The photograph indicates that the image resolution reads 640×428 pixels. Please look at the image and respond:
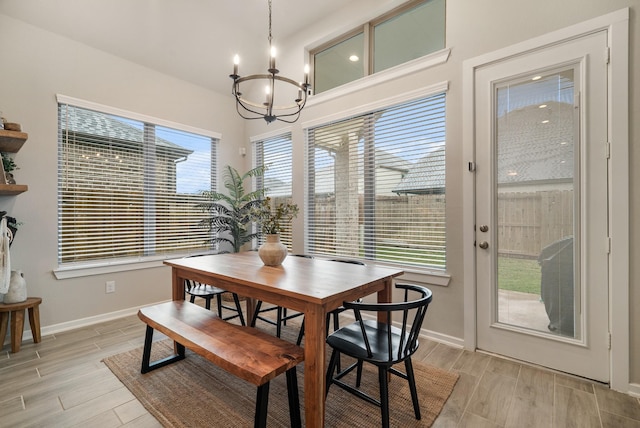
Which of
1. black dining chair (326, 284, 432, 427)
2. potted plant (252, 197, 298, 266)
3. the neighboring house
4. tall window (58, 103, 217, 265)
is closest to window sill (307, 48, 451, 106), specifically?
the neighboring house

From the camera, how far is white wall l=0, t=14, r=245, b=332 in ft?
9.18

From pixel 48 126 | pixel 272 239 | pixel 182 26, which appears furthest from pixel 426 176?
pixel 48 126

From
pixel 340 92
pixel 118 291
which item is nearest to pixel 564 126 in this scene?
pixel 340 92

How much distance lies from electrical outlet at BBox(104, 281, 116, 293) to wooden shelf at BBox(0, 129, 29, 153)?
5.17 ft

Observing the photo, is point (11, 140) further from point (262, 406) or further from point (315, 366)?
point (315, 366)

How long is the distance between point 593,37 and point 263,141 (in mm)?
3789

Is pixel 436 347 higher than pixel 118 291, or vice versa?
pixel 118 291

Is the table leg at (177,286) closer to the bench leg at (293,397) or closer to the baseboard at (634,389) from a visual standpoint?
the bench leg at (293,397)

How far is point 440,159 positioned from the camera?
9.25 feet

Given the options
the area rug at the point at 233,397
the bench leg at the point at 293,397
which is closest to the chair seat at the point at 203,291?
the area rug at the point at 233,397

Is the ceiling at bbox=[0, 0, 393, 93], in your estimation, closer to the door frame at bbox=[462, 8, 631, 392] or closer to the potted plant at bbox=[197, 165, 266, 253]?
the potted plant at bbox=[197, 165, 266, 253]

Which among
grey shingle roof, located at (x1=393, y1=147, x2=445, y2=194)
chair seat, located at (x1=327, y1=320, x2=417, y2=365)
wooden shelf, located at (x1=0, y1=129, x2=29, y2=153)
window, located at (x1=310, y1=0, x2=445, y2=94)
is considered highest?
window, located at (x1=310, y1=0, x2=445, y2=94)

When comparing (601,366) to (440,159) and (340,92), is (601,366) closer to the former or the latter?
(440,159)

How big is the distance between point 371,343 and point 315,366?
39 centimetres
